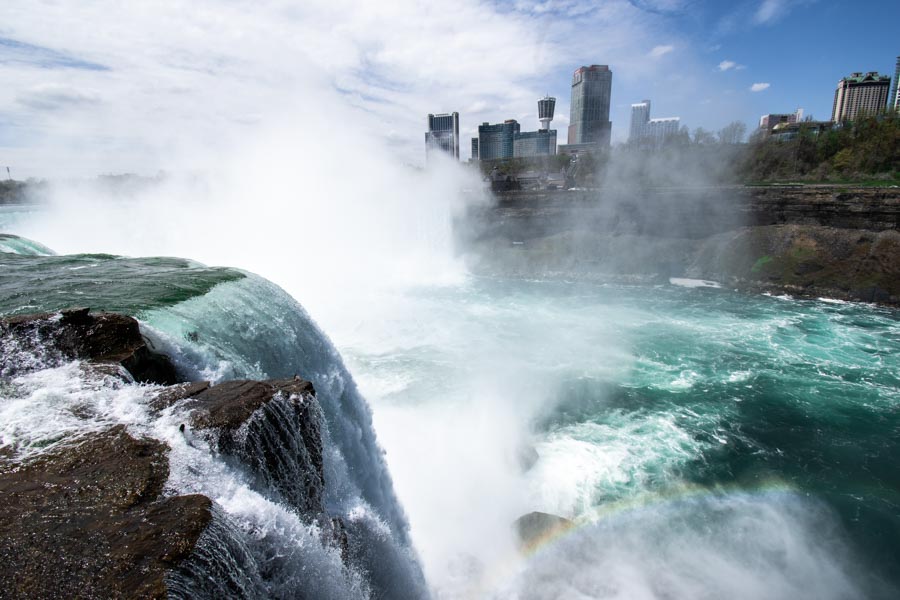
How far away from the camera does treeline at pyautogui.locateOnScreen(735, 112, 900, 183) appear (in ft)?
131

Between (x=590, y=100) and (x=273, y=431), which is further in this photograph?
(x=590, y=100)

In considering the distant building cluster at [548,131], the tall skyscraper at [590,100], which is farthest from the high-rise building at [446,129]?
the tall skyscraper at [590,100]

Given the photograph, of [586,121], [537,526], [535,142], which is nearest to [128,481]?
[537,526]

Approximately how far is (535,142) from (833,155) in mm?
86688

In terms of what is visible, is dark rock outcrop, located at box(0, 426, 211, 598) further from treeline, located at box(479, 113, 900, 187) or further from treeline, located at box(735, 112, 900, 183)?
treeline, located at box(735, 112, 900, 183)

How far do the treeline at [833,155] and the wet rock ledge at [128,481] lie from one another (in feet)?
171

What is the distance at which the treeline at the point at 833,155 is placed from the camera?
39875 mm

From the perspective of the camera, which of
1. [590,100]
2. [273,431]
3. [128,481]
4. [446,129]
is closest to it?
[128,481]

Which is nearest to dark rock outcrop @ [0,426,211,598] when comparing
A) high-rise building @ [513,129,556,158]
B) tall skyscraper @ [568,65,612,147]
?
high-rise building @ [513,129,556,158]

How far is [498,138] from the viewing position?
130 meters

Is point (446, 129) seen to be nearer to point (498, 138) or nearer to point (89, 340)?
point (498, 138)

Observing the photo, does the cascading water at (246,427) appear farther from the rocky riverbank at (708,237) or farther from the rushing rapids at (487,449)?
the rocky riverbank at (708,237)

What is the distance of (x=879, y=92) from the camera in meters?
134

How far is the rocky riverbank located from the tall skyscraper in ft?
436
